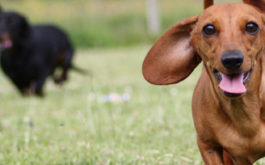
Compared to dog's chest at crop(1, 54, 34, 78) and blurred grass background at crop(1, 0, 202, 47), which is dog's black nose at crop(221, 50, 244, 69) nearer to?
dog's chest at crop(1, 54, 34, 78)

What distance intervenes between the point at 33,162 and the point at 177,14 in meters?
14.5

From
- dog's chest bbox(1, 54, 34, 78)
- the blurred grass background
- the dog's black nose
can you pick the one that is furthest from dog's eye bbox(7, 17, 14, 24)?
the blurred grass background

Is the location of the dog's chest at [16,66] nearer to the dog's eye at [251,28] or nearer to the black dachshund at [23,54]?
the black dachshund at [23,54]

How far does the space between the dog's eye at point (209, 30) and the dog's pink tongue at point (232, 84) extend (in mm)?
186

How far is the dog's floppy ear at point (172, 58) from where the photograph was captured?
243 centimetres

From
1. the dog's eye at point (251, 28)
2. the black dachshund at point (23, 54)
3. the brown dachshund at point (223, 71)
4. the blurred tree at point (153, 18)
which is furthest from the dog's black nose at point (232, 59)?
the blurred tree at point (153, 18)

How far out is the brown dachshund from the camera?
6.78 feet

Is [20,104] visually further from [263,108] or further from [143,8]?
[143,8]

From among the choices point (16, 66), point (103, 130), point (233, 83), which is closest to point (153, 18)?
point (16, 66)

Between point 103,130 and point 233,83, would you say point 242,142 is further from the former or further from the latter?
point 103,130

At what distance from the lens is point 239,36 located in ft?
6.80

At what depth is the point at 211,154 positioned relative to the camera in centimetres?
228

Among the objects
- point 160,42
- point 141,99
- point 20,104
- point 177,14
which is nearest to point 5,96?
point 20,104

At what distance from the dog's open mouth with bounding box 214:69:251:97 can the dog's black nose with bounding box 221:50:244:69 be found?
77mm
